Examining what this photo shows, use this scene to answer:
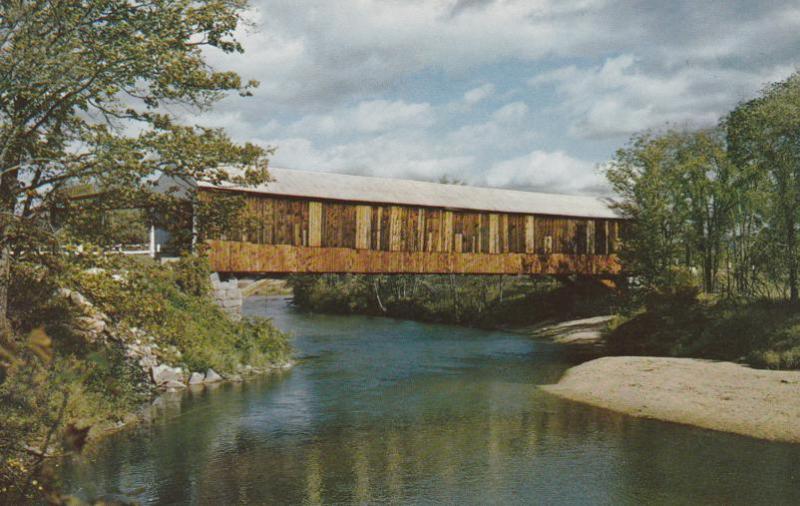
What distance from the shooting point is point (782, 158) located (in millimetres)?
22547

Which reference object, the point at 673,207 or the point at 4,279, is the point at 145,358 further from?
the point at 673,207

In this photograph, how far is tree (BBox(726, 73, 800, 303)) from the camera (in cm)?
2206

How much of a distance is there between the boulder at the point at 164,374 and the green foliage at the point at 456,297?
21.3m

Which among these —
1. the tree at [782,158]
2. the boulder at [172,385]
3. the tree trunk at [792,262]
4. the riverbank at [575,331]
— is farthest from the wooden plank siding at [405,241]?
the tree trunk at [792,262]

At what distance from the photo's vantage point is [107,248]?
1230 centimetres

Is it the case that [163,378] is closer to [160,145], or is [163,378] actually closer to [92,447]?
[92,447]

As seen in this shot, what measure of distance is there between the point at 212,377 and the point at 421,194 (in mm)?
12676

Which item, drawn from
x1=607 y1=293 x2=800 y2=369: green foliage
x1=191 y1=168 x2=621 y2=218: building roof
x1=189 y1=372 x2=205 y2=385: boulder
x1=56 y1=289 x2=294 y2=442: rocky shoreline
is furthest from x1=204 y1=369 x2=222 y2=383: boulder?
x1=607 y1=293 x2=800 y2=369: green foliage

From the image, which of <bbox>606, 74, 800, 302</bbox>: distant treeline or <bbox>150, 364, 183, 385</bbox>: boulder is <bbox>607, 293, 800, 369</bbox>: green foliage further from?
<bbox>150, 364, 183, 385</bbox>: boulder

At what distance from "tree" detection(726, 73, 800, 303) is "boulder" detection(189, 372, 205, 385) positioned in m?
18.7

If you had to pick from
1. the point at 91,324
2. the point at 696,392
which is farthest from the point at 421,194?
the point at 91,324

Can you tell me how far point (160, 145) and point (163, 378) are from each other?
8.20m

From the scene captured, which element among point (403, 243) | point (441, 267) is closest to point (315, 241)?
point (403, 243)

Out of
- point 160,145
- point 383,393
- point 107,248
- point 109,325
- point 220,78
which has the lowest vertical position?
point 383,393
